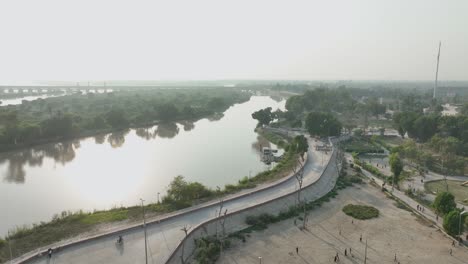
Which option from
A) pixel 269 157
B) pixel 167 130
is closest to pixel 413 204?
pixel 269 157

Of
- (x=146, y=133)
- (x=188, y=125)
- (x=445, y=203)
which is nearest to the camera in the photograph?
(x=445, y=203)

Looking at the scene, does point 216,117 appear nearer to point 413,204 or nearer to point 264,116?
Result: point 264,116

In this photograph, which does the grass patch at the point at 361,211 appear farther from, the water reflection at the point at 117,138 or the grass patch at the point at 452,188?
the water reflection at the point at 117,138

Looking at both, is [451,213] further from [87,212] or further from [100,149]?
[100,149]

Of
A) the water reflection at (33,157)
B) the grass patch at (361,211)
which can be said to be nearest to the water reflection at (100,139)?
the water reflection at (33,157)

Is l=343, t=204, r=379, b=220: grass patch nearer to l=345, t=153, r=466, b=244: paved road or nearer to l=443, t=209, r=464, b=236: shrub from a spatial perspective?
l=345, t=153, r=466, b=244: paved road

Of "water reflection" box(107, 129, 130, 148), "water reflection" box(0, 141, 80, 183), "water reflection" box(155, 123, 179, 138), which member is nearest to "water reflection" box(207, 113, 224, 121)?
"water reflection" box(155, 123, 179, 138)

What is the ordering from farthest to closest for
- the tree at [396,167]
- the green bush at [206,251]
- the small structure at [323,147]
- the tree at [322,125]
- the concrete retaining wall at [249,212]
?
the tree at [322,125] → the small structure at [323,147] → the tree at [396,167] → the concrete retaining wall at [249,212] → the green bush at [206,251]
